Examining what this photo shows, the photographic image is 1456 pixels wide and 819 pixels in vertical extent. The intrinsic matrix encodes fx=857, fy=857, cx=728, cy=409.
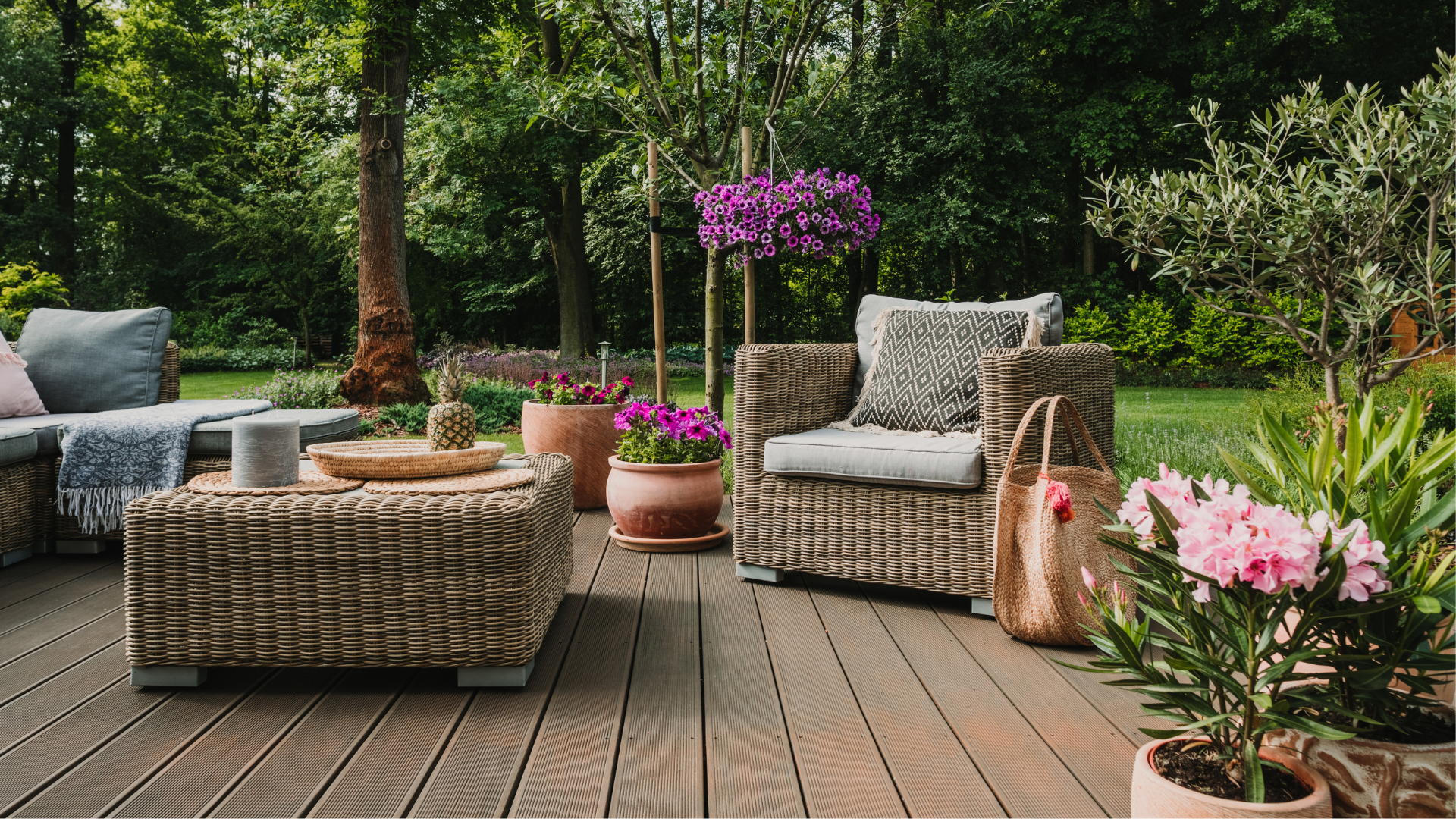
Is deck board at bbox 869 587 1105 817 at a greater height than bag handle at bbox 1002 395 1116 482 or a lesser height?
lesser

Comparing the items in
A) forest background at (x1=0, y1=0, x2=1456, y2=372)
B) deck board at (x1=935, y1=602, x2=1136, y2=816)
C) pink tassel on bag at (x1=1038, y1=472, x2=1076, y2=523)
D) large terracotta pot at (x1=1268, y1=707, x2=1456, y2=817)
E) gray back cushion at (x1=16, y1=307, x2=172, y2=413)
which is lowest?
deck board at (x1=935, y1=602, x2=1136, y2=816)

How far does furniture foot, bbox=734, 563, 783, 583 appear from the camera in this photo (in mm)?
2730

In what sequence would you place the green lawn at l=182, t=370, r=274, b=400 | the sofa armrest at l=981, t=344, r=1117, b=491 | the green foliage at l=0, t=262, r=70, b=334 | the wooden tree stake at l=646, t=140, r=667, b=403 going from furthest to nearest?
the green lawn at l=182, t=370, r=274, b=400 < the green foliage at l=0, t=262, r=70, b=334 < the wooden tree stake at l=646, t=140, r=667, b=403 < the sofa armrest at l=981, t=344, r=1117, b=491

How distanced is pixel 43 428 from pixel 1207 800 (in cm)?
350

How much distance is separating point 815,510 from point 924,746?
1.08m

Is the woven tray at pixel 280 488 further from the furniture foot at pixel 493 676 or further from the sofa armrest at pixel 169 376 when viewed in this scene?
the sofa armrest at pixel 169 376

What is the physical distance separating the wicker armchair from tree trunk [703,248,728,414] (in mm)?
856

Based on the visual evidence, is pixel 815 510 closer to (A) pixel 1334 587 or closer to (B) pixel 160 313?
Result: (A) pixel 1334 587

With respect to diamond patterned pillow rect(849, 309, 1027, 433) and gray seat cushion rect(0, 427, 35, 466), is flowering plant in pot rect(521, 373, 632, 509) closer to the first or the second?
diamond patterned pillow rect(849, 309, 1027, 433)

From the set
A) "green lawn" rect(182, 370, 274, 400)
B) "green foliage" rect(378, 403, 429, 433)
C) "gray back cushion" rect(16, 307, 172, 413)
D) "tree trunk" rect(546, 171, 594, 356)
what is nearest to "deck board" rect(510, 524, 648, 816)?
"gray back cushion" rect(16, 307, 172, 413)

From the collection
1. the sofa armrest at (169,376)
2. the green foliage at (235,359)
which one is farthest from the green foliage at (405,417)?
the green foliage at (235,359)

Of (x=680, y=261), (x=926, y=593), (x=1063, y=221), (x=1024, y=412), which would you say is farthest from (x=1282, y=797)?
(x=680, y=261)

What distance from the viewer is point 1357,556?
0.96m

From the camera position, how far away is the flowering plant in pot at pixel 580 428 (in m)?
3.77
